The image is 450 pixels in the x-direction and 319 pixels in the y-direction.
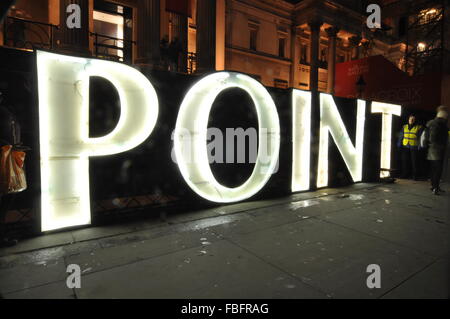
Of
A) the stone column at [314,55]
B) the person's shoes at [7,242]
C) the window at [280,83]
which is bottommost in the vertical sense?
the person's shoes at [7,242]

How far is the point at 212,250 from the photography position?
3.26 metres

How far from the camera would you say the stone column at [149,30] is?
10625 millimetres

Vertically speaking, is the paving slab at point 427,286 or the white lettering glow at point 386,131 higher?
the white lettering glow at point 386,131

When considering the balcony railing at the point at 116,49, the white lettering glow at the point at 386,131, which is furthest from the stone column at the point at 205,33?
the white lettering glow at the point at 386,131

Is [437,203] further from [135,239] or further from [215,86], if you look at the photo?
[135,239]

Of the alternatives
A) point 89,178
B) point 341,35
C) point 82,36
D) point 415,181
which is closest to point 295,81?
point 341,35

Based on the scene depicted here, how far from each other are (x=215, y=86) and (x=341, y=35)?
89.3ft

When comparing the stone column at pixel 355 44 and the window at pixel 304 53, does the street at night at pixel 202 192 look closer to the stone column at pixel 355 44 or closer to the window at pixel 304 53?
the window at pixel 304 53

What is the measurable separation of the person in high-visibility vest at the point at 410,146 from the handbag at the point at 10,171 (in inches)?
400

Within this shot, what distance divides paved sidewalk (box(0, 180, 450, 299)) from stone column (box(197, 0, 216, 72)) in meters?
6.79

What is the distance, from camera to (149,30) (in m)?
10.7

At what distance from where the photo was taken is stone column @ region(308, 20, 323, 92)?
72.5ft

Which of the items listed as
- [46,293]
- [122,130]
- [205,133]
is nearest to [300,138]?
[205,133]

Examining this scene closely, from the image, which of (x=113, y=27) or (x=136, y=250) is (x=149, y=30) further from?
(x=136, y=250)
